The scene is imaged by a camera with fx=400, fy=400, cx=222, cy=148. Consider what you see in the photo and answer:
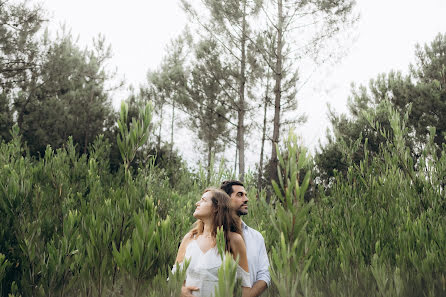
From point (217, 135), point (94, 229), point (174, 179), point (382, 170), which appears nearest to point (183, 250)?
point (94, 229)

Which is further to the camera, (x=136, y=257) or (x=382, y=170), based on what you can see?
(x=382, y=170)

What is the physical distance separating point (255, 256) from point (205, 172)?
7.90ft

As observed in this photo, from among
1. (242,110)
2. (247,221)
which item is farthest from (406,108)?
(247,221)

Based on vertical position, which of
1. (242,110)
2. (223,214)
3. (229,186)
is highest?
(242,110)

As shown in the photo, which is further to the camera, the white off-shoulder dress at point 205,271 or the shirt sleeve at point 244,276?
the white off-shoulder dress at point 205,271

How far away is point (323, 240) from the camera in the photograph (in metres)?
3.68

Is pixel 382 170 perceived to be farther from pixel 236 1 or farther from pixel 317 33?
pixel 236 1

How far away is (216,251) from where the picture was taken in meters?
2.35

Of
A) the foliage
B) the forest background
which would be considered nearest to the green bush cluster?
the forest background

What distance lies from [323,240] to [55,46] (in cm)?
1384

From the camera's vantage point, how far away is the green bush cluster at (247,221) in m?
1.01

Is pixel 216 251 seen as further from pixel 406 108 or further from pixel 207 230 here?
pixel 406 108

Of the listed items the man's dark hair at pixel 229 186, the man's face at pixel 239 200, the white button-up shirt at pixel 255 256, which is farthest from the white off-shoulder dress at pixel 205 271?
the man's dark hair at pixel 229 186

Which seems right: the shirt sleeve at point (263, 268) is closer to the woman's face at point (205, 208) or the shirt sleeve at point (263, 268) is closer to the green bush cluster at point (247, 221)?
the green bush cluster at point (247, 221)
